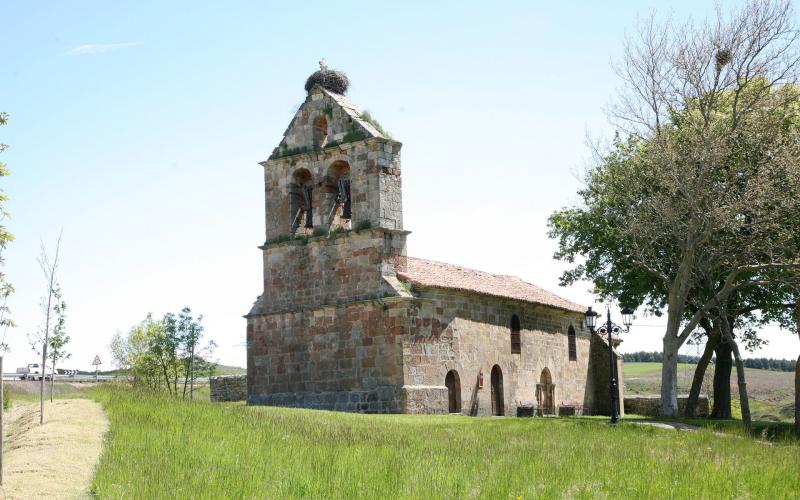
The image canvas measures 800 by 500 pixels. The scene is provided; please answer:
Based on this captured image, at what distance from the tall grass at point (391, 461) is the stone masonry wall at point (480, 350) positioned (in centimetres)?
738

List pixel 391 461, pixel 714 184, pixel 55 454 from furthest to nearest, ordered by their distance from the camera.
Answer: pixel 714 184
pixel 391 461
pixel 55 454

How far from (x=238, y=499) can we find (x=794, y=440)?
662 inches

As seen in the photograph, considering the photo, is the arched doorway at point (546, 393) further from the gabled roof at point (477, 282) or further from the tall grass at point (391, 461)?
the tall grass at point (391, 461)

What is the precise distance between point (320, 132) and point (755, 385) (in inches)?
2104

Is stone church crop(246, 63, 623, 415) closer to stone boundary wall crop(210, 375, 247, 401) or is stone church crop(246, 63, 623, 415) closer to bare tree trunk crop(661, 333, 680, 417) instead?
bare tree trunk crop(661, 333, 680, 417)

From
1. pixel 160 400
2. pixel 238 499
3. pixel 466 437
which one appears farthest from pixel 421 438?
pixel 238 499

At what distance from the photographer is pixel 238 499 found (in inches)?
456

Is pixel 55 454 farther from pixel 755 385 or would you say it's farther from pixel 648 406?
pixel 755 385

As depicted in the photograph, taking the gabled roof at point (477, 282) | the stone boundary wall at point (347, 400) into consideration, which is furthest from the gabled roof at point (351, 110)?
the stone boundary wall at point (347, 400)

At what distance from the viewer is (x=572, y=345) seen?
3969cm

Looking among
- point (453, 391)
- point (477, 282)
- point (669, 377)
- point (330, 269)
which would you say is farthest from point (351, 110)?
point (669, 377)

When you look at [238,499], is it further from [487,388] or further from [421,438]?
[487,388]

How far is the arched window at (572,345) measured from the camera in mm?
39469

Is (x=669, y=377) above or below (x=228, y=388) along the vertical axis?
above
